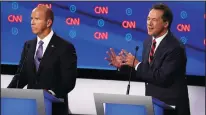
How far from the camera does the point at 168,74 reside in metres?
4.14

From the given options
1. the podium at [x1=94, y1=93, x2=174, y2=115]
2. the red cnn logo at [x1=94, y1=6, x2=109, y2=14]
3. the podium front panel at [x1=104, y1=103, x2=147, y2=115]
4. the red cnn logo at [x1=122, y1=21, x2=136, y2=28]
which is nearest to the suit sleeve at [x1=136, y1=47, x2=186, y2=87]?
the podium at [x1=94, y1=93, x2=174, y2=115]

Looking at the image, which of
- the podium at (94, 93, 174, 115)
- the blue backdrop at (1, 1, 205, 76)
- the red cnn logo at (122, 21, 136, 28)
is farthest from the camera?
the red cnn logo at (122, 21, 136, 28)

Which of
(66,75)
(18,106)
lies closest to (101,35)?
(66,75)

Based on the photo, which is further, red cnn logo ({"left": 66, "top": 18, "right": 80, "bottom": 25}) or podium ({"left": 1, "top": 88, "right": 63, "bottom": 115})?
red cnn logo ({"left": 66, "top": 18, "right": 80, "bottom": 25})

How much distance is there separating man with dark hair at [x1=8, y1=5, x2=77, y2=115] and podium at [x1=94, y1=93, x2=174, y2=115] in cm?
92

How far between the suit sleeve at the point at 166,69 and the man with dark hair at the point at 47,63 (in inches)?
25.3

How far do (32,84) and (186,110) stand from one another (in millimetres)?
1361

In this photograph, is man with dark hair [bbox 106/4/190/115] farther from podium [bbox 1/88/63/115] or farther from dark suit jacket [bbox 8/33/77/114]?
podium [bbox 1/88/63/115]

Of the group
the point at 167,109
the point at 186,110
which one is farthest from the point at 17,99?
the point at 186,110

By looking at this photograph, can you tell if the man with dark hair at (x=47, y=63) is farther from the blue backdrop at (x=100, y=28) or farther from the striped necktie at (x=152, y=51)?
the blue backdrop at (x=100, y=28)

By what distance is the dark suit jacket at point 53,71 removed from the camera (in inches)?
175

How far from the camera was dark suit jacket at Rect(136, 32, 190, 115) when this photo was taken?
13.6 feet

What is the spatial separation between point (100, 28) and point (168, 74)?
1.88m

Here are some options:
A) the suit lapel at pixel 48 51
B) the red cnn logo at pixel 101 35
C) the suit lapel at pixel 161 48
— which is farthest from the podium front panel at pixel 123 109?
the red cnn logo at pixel 101 35
